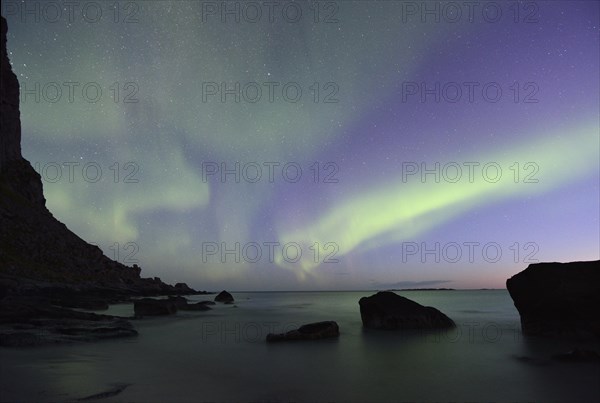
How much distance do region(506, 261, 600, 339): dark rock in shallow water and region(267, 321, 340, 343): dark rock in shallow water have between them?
8703mm

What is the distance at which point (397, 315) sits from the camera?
2255 centimetres

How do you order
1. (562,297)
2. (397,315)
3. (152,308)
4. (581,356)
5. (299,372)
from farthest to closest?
(152,308) → (397,315) → (562,297) → (581,356) → (299,372)

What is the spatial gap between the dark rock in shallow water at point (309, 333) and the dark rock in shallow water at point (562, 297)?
8703 millimetres

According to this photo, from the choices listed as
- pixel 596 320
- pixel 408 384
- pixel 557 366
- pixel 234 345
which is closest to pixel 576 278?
pixel 596 320

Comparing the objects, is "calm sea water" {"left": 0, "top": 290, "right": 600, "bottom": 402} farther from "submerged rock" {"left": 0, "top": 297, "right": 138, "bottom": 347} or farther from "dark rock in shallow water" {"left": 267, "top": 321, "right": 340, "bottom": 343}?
"submerged rock" {"left": 0, "top": 297, "right": 138, "bottom": 347}

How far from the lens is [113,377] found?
35.1 ft

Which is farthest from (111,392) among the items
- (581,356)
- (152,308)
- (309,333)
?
(152,308)

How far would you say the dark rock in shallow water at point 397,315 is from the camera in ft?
73.4

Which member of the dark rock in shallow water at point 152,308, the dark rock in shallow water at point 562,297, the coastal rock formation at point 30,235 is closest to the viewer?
the dark rock in shallow water at point 562,297

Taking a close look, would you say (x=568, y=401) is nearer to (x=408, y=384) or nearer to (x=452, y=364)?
(x=408, y=384)

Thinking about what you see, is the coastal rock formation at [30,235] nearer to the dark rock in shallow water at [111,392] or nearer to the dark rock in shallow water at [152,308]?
the dark rock in shallow water at [152,308]

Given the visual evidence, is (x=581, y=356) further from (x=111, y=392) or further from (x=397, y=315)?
(x=111, y=392)

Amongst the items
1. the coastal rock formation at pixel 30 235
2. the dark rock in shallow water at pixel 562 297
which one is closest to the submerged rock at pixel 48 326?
the dark rock in shallow water at pixel 562 297

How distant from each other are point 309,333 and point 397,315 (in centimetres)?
574
